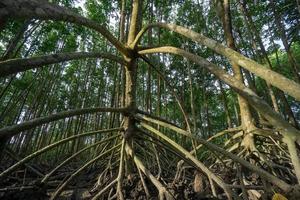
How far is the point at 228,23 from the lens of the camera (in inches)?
175

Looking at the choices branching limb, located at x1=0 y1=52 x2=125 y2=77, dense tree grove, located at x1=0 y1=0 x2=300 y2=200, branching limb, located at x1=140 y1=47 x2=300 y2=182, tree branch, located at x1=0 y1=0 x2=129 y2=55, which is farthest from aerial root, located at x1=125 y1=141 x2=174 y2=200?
tree branch, located at x1=0 y1=0 x2=129 y2=55

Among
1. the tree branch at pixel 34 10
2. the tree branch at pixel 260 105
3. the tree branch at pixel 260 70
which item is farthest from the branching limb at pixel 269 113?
the tree branch at pixel 34 10

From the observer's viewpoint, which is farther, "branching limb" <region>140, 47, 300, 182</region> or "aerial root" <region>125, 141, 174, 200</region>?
"aerial root" <region>125, 141, 174, 200</region>

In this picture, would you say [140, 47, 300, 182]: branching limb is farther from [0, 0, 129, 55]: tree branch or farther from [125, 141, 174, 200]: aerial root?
[125, 141, 174, 200]: aerial root

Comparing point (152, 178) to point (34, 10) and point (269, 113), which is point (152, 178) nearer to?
point (269, 113)

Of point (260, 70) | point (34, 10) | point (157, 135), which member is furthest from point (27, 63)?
point (157, 135)

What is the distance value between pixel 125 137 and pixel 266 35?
Result: 26.0ft

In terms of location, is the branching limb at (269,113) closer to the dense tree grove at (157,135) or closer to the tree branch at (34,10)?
the dense tree grove at (157,135)

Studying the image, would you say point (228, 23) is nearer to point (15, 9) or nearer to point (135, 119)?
point (135, 119)

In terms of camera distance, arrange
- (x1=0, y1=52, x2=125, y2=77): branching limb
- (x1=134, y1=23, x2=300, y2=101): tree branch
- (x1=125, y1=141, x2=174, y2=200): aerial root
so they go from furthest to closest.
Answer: (x1=125, y1=141, x2=174, y2=200): aerial root → (x1=0, y1=52, x2=125, y2=77): branching limb → (x1=134, y1=23, x2=300, y2=101): tree branch

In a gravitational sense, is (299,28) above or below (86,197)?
above

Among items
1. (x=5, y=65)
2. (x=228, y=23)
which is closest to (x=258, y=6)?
(x=228, y=23)

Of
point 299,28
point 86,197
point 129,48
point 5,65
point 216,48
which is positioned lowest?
point 86,197

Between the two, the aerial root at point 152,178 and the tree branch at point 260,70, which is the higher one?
the tree branch at point 260,70
